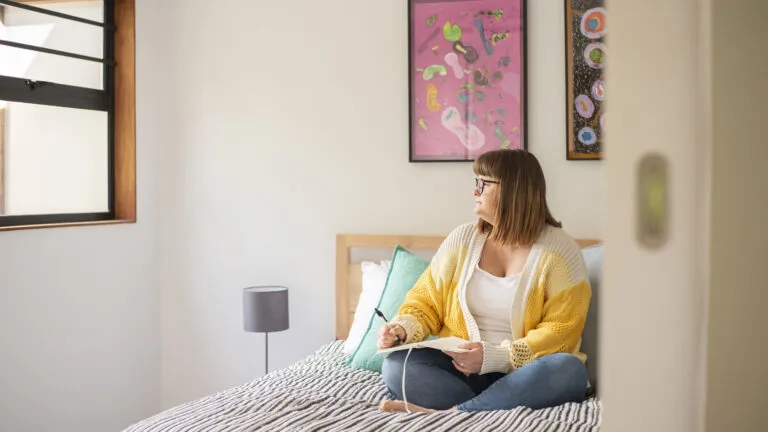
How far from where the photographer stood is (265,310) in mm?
2984

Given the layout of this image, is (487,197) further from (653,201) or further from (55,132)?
(653,201)

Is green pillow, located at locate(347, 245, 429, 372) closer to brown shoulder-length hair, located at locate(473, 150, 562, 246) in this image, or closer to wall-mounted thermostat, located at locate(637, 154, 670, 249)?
brown shoulder-length hair, located at locate(473, 150, 562, 246)

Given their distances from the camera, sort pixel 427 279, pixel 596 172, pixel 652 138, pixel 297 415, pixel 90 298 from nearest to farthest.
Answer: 1. pixel 652 138
2. pixel 297 415
3. pixel 427 279
4. pixel 596 172
5. pixel 90 298

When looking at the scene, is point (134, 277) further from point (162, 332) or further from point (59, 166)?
point (59, 166)

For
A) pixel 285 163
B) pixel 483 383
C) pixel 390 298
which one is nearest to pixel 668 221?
pixel 483 383

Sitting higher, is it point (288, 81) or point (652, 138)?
point (288, 81)

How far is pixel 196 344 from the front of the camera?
3414 mm

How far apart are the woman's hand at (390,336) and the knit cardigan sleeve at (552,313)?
10.9 inches

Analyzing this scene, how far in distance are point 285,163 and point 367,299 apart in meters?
0.80

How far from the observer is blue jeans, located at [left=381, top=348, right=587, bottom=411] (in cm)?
193

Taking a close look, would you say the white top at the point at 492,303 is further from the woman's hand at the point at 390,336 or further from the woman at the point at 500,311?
the woman's hand at the point at 390,336

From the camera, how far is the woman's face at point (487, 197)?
2.30m

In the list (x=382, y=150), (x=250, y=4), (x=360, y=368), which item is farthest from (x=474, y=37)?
(x=360, y=368)

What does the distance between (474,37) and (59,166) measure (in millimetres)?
1795
